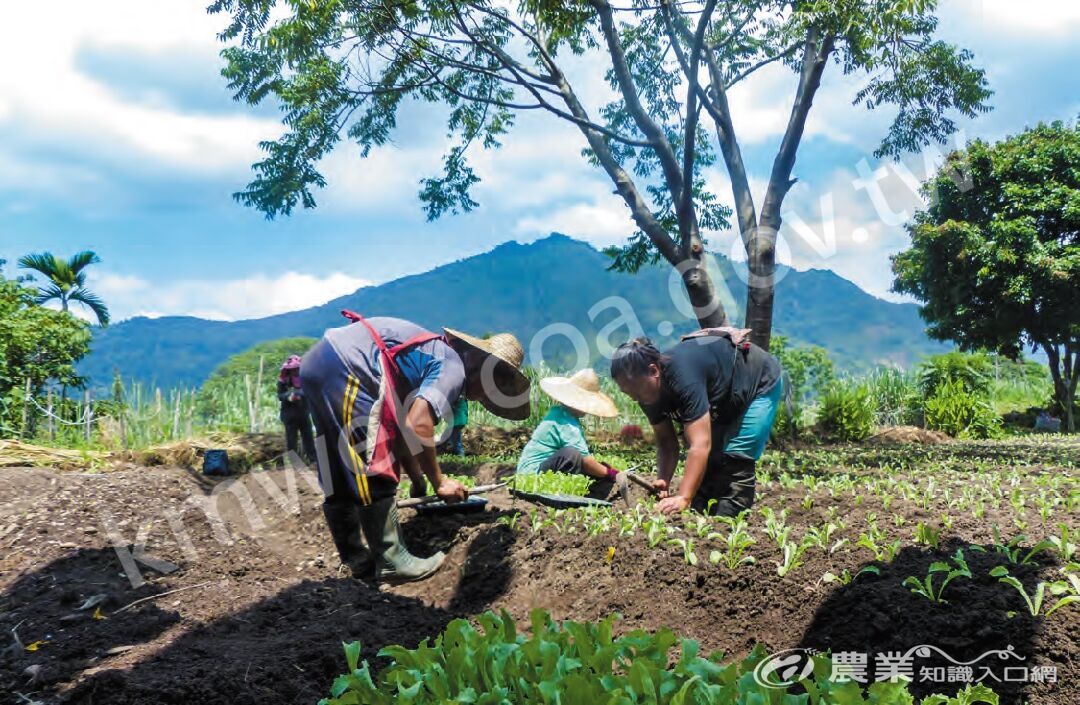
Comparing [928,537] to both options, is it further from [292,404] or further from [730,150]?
[730,150]

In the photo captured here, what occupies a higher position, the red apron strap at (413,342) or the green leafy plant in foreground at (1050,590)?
the red apron strap at (413,342)

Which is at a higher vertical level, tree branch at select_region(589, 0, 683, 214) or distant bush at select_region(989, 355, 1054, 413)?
tree branch at select_region(589, 0, 683, 214)

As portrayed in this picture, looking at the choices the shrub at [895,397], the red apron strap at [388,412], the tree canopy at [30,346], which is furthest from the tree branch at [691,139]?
the tree canopy at [30,346]

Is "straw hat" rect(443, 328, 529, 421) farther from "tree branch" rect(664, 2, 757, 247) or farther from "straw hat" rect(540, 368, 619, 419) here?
"tree branch" rect(664, 2, 757, 247)

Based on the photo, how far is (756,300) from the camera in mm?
9922

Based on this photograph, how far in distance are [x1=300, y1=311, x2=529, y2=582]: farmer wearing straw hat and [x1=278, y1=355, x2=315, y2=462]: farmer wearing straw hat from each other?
4151 millimetres

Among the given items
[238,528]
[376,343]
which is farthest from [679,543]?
[238,528]

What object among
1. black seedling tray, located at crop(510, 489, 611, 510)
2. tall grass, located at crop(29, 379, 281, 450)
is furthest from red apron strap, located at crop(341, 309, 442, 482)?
tall grass, located at crop(29, 379, 281, 450)

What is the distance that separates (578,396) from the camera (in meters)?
5.63

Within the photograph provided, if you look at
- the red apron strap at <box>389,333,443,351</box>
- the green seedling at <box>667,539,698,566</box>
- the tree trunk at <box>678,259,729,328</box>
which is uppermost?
the tree trunk at <box>678,259,729,328</box>

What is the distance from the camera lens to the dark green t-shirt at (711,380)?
3.89 meters

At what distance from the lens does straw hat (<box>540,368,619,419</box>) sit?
5.48 meters

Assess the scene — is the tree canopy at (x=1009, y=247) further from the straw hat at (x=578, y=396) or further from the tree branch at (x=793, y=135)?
the straw hat at (x=578, y=396)

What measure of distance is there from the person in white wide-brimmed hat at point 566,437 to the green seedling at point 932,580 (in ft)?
9.62
